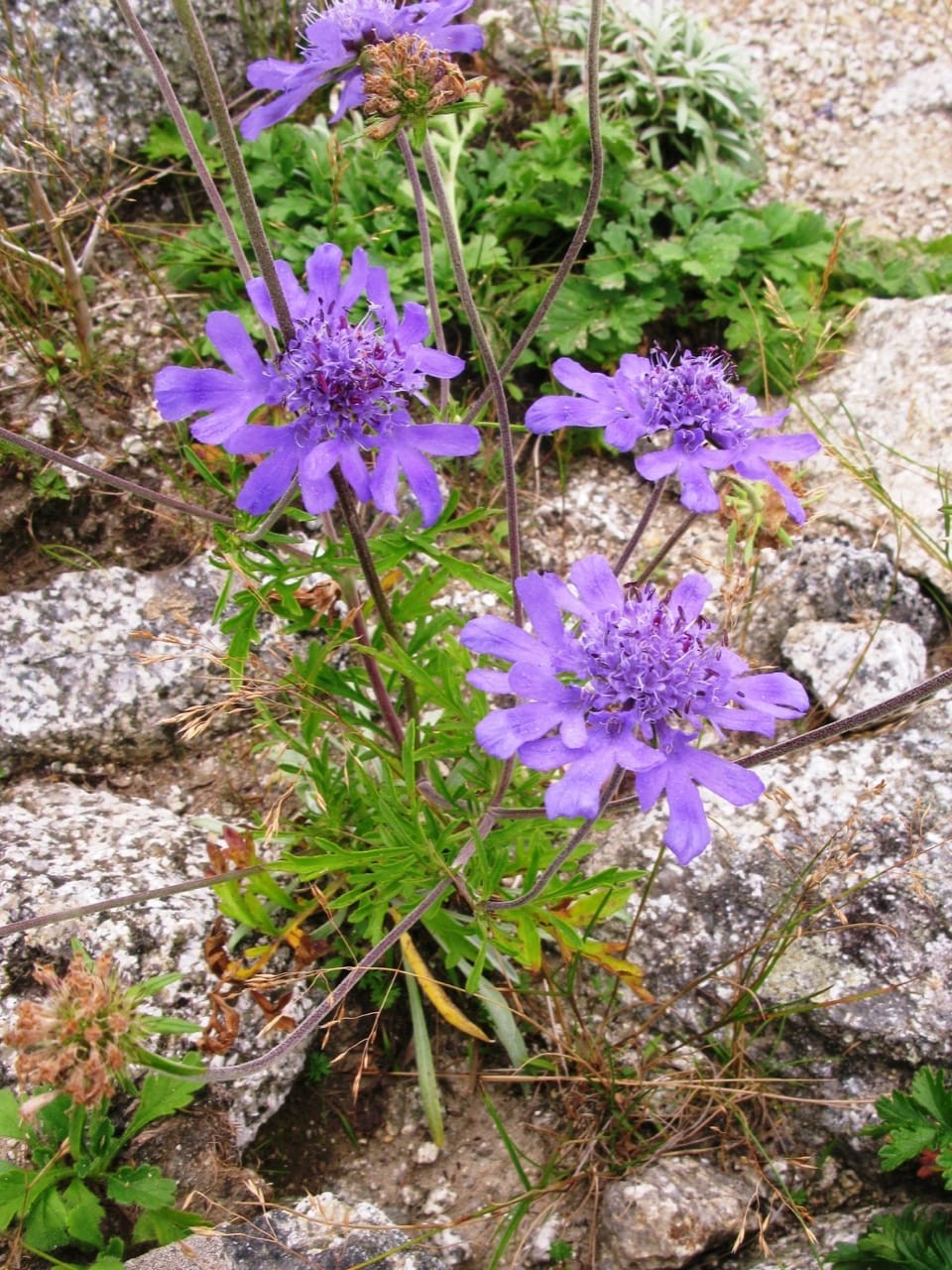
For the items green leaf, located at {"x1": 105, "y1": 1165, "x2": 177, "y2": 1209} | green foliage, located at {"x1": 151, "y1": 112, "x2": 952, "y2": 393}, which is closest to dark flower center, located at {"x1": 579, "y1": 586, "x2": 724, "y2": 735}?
green leaf, located at {"x1": 105, "y1": 1165, "x2": 177, "y2": 1209}

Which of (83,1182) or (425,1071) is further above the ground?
(83,1182)

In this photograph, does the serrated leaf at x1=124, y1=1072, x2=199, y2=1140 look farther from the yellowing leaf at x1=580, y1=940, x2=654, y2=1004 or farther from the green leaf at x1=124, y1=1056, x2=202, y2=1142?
the yellowing leaf at x1=580, y1=940, x2=654, y2=1004

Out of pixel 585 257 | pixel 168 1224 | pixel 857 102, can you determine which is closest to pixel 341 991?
pixel 168 1224

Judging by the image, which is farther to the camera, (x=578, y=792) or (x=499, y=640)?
(x=499, y=640)

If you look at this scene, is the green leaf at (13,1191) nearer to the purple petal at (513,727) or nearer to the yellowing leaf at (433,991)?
the yellowing leaf at (433,991)

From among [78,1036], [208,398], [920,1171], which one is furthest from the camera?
[920,1171]

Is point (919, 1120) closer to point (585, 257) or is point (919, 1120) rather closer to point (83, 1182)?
point (83, 1182)

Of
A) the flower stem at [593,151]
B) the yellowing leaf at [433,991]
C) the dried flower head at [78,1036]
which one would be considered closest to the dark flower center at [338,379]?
the flower stem at [593,151]
